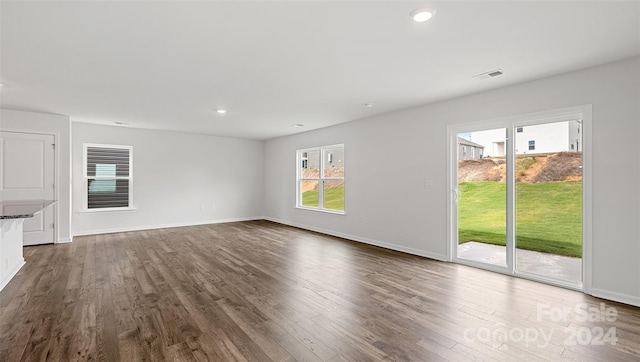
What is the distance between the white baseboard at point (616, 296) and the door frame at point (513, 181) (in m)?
0.07

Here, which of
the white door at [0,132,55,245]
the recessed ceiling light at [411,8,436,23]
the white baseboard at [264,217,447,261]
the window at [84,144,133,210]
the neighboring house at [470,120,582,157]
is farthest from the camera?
the window at [84,144,133,210]

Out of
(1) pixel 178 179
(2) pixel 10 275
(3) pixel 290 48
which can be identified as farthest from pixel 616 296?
(1) pixel 178 179

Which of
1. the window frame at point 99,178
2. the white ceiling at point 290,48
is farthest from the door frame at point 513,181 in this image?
the window frame at point 99,178

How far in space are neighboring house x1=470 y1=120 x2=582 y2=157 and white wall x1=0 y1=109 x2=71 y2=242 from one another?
23.9ft

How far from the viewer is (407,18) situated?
2.16 meters

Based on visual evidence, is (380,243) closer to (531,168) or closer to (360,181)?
(360,181)

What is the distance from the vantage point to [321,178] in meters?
6.96

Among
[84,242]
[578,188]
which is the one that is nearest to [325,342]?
[578,188]

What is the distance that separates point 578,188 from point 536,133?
2.57 ft

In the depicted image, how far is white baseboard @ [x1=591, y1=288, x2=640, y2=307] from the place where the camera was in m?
2.81

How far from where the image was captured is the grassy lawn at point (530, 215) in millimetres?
3352

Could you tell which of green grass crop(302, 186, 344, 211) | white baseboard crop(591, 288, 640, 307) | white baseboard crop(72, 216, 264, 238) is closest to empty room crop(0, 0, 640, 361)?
white baseboard crop(591, 288, 640, 307)

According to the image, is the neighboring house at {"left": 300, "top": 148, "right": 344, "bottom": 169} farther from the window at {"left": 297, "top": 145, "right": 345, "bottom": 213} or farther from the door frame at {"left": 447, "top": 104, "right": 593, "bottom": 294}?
the door frame at {"left": 447, "top": 104, "right": 593, "bottom": 294}

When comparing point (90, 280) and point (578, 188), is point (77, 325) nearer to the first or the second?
point (90, 280)
